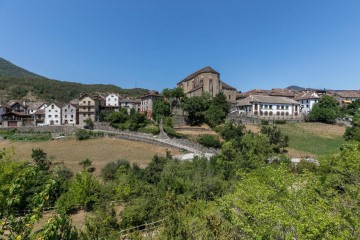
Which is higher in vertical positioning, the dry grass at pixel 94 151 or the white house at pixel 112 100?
the white house at pixel 112 100

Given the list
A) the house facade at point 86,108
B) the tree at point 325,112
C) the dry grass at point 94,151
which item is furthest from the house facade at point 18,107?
the tree at point 325,112

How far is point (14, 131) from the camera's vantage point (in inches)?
2309

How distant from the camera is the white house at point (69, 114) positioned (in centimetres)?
6831

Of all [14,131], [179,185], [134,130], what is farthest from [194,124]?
[14,131]

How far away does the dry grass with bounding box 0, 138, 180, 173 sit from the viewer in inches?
1640

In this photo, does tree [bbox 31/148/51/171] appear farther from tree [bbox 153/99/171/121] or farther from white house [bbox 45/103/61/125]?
white house [bbox 45/103/61/125]

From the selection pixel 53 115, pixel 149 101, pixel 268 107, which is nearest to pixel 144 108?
pixel 149 101

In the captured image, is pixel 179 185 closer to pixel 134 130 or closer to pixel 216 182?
pixel 216 182

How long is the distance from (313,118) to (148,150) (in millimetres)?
45739

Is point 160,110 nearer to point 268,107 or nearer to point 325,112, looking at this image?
point 268,107

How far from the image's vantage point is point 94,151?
151ft

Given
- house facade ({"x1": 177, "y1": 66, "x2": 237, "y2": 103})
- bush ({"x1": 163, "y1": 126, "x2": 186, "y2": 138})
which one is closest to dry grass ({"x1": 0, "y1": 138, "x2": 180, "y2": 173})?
bush ({"x1": 163, "y1": 126, "x2": 186, "y2": 138})

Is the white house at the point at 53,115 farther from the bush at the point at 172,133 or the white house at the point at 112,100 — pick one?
the bush at the point at 172,133

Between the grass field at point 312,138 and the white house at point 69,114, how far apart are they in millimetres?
45483
